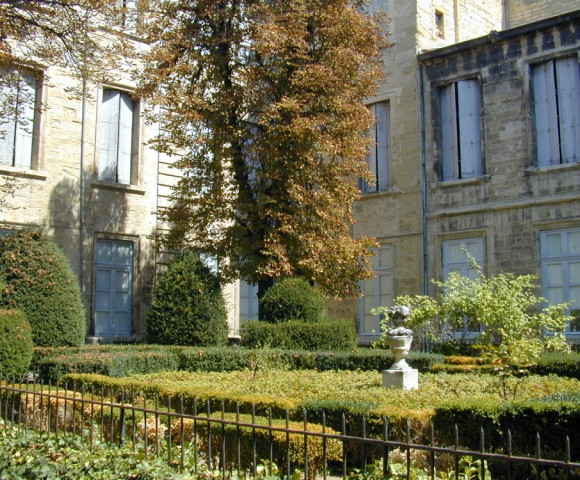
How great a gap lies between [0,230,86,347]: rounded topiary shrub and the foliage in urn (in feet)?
9.57

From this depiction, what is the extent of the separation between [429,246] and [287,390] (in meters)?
9.47

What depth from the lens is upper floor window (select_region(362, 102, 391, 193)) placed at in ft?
63.8

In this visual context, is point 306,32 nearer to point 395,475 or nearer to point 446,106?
point 446,106

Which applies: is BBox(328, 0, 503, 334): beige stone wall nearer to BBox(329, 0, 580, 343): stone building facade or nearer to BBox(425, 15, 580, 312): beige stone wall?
BBox(329, 0, 580, 343): stone building facade

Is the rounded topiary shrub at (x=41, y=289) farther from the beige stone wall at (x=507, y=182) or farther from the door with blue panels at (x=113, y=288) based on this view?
the beige stone wall at (x=507, y=182)

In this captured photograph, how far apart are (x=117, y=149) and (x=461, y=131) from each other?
8.55m

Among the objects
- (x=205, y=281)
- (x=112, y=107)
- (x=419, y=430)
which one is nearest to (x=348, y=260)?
(x=205, y=281)

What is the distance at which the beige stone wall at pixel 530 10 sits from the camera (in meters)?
22.2

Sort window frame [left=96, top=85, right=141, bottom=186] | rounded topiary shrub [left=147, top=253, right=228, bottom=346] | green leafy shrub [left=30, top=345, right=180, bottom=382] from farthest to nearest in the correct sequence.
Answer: window frame [left=96, top=85, right=141, bottom=186]
rounded topiary shrub [left=147, top=253, right=228, bottom=346]
green leafy shrub [left=30, top=345, right=180, bottom=382]

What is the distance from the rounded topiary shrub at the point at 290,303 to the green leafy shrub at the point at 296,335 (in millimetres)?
243

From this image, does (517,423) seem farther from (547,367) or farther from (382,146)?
(382,146)

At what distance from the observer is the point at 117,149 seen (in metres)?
17.2

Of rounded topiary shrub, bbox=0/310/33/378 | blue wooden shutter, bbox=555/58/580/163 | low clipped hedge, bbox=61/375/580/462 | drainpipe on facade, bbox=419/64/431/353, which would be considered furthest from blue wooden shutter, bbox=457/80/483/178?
rounded topiary shrub, bbox=0/310/33/378

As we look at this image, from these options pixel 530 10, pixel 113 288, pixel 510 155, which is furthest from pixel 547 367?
pixel 530 10
